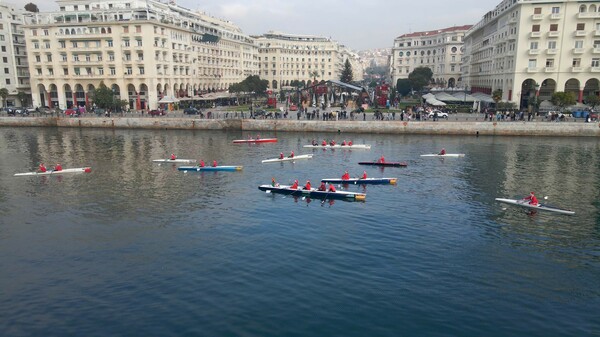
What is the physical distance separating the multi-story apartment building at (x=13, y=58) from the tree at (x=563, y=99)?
119 metres

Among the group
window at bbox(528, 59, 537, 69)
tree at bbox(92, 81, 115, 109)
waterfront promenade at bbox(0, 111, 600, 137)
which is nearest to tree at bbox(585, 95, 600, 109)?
waterfront promenade at bbox(0, 111, 600, 137)

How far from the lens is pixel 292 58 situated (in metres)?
190

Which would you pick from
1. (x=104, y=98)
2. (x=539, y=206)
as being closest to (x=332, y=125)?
(x=539, y=206)

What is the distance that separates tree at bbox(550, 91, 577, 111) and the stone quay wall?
7.71 m

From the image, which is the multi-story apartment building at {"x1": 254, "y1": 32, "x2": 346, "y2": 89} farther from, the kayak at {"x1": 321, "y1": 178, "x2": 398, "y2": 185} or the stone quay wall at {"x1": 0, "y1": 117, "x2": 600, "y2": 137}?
the kayak at {"x1": 321, "y1": 178, "x2": 398, "y2": 185}

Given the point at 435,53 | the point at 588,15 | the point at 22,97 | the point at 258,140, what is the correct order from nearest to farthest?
the point at 258,140
the point at 588,15
the point at 22,97
the point at 435,53

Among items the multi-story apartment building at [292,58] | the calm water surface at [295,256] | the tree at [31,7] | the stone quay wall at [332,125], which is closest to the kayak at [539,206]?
the calm water surface at [295,256]

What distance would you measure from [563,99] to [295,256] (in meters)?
68.3

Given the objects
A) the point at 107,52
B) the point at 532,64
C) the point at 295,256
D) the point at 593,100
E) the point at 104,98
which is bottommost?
the point at 295,256

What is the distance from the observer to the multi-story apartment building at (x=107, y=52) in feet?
313

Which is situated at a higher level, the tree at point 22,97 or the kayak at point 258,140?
the tree at point 22,97

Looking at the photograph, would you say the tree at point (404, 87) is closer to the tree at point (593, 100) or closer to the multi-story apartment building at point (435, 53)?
the multi-story apartment building at point (435, 53)

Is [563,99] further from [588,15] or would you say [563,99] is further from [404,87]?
[404,87]

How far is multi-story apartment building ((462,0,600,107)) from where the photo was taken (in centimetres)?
7831
